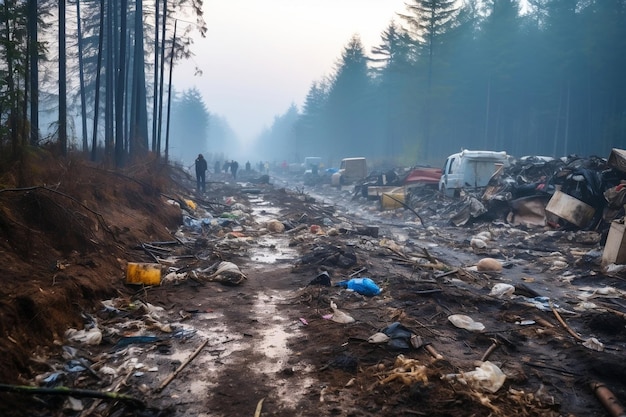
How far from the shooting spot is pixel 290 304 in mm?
6910

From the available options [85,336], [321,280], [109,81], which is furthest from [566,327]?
[109,81]

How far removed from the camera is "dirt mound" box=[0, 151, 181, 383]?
457 centimetres

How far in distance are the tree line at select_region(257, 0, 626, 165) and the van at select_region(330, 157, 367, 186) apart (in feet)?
27.4

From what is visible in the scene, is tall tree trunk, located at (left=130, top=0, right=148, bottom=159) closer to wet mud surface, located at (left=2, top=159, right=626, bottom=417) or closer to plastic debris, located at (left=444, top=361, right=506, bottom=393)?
wet mud surface, located at (left=2, top=159, right=626, bottom=417)

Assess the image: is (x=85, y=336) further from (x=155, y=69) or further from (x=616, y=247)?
(x=155, y=69)

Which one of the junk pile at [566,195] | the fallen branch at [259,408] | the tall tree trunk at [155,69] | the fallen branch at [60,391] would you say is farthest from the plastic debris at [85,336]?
the tall tree trunk at [155,69]

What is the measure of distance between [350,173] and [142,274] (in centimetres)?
2839

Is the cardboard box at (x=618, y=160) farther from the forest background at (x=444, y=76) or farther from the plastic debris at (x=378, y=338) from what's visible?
the forest background at (x=444, y=76)

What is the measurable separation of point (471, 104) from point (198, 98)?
2345 inches

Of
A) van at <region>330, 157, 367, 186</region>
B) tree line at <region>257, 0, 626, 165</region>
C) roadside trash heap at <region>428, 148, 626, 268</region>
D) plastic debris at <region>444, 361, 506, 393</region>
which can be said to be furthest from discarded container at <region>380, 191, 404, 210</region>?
tree line at <region>257, 0, 626, 165</region>

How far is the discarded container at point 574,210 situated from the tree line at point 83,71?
13.3m

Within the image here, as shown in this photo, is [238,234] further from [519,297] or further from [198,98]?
[198,98]

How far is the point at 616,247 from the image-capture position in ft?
29.6

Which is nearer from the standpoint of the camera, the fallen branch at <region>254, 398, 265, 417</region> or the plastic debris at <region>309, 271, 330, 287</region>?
the fallen branch at <region>254, 398, 265, 417</region>
